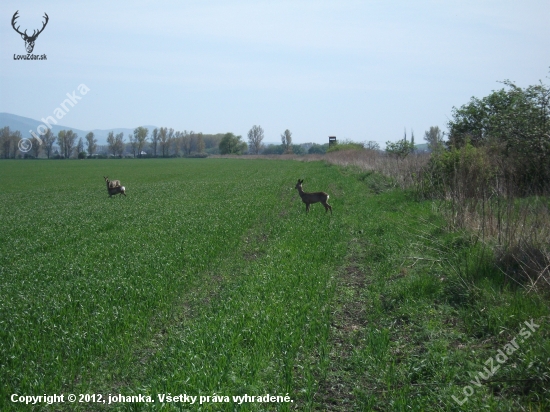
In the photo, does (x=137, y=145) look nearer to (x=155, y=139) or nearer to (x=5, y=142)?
(x=155, y=139)

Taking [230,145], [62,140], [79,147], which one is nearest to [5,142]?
[62,140]

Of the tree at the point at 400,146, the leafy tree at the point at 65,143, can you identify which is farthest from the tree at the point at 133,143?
the tree at the point at 400,146

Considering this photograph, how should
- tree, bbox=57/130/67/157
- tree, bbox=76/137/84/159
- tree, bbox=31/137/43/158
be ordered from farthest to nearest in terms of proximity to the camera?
tree, bbox=76/137/84/159 → tree, bbox=57/130/67/157 → tree, bbox=31/137/43/158

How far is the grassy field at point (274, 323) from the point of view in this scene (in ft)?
17.3

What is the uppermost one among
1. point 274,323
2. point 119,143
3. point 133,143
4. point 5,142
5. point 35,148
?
point 133,143

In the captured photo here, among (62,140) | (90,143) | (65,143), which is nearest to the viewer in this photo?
(65,143)

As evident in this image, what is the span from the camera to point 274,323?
7.06 m

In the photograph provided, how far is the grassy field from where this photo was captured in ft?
17.3

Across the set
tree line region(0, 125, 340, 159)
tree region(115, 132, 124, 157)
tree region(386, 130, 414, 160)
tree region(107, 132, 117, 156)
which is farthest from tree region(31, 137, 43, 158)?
tree region(386, 130, 414, 160)

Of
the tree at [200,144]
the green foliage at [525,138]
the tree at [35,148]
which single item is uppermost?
the tree at [200,144]

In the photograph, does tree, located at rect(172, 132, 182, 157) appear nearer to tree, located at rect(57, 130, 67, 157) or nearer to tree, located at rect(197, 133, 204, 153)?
tree, located at rect(197, 133, 204, 153)

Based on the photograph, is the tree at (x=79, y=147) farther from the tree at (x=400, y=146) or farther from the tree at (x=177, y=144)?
the tree at (x=400, y=146)

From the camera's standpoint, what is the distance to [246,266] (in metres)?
11.2

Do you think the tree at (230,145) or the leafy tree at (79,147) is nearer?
the leafy tree at (79,147)
